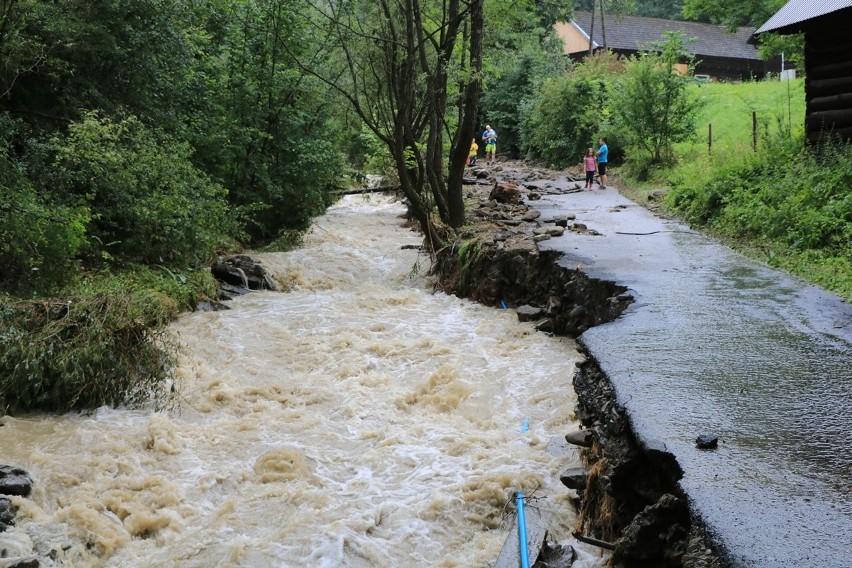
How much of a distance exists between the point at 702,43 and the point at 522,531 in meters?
49.3

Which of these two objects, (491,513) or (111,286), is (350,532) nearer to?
(491,513)

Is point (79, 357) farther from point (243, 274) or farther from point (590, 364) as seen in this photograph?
point (243, 274)

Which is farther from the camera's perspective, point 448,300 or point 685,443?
point 448,300

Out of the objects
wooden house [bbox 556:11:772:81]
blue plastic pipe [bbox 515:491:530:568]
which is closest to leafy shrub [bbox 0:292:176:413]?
blue plastic pipe [bbox 515:491:530:568]

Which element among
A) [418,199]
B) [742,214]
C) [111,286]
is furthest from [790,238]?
[111,286]

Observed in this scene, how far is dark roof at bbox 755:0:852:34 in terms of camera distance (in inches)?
519

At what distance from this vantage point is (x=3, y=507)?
18.8 feet

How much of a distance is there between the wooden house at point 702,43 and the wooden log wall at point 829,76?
32495mm

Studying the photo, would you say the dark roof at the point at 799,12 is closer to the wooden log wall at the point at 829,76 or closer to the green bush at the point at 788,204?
the wooden log wall at the point at 829,76

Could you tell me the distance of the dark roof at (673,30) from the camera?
→ 156ft

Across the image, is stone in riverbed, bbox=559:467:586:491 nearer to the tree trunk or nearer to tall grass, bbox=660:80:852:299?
tall grass, bbox=660:80:852:299

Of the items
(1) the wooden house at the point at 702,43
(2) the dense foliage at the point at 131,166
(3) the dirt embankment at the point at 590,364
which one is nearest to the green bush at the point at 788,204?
(3) the dirt embankment at the point at 590,364

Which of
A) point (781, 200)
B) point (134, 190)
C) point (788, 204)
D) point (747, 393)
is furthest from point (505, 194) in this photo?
point (747, 393)

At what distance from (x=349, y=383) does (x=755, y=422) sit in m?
5.46
